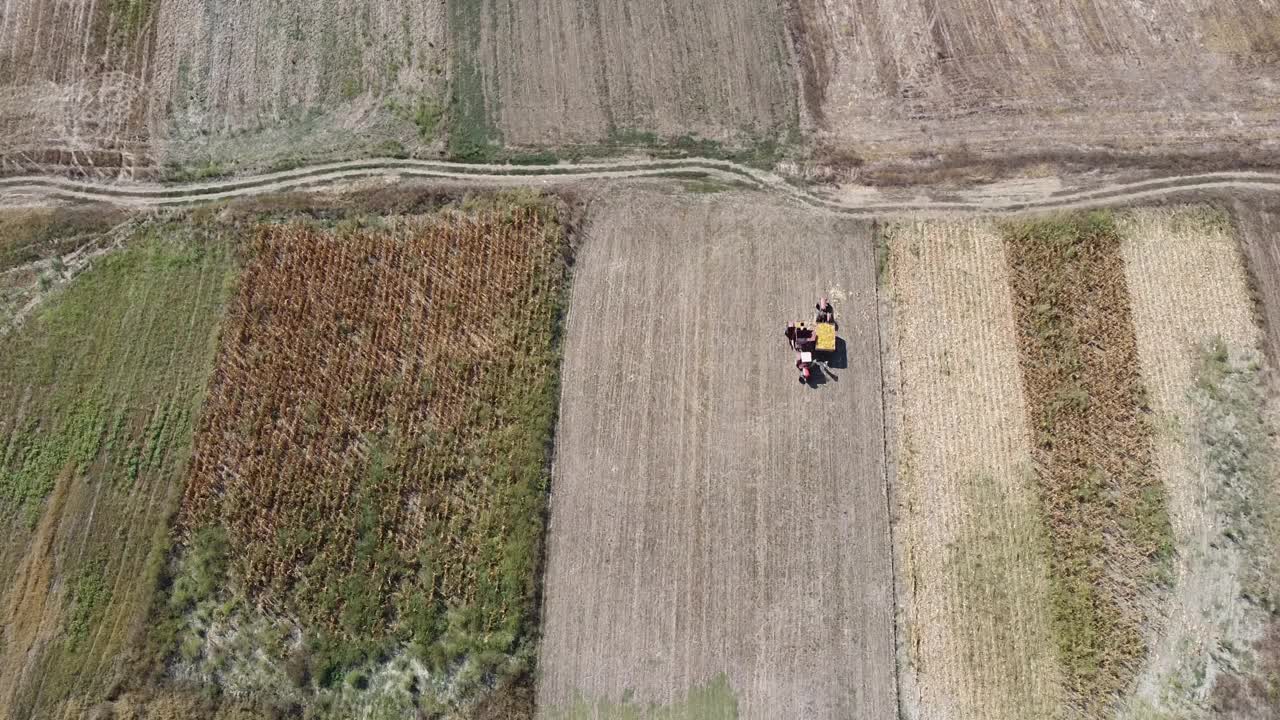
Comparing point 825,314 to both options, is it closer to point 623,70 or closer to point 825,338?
point 825,338

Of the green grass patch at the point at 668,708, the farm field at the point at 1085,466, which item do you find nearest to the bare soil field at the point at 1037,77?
the farm field at the point at 1085,466

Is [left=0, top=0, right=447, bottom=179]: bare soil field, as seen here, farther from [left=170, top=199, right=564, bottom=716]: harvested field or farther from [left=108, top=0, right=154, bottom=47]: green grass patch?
[left=170, top=199, right=564, bottom=716]: harvested field

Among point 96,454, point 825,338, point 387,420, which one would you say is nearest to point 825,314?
point 825,338

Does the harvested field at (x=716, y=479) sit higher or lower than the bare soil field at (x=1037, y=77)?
lower

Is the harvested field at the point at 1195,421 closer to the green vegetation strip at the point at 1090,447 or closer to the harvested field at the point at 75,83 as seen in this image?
the green vegetation strip at the point at 1090,447

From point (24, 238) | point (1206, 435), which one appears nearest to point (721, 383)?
point (1206, 435)

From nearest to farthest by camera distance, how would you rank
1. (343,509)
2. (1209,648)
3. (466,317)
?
(1209,648) < (343,509) < (466,317)

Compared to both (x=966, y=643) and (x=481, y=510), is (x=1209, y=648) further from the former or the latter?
(x=481, y=510)
